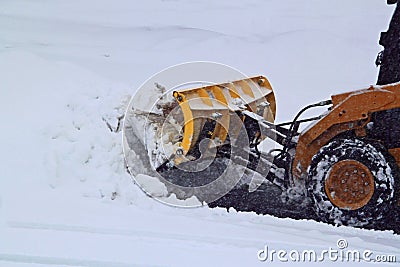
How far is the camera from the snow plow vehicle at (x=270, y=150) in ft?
15.7

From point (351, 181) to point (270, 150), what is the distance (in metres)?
1.00

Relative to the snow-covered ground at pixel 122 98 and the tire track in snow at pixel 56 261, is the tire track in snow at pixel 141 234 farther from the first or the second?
the tire track in snow at pixel 56 261

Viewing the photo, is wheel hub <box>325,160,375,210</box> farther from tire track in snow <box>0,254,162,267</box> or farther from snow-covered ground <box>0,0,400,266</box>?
tire track in snow <box>0,254,162,267</box>

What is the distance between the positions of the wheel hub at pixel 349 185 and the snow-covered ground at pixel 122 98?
0.81 feet

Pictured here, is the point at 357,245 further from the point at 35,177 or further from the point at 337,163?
the point at 35,177

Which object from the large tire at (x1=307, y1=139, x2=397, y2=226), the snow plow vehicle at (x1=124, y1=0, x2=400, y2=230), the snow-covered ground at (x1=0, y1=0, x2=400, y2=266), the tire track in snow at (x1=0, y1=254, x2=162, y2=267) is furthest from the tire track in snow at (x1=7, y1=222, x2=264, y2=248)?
the snow plow vehicle at (x1=124, y1=0, x2=400, y2=230)

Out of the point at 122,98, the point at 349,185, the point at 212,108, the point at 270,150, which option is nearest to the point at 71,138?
the point at 122,98

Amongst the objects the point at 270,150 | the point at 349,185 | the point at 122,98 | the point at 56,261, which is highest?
the point at 122,98

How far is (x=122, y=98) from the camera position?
6.45m

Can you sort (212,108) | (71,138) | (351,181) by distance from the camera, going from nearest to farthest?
(351,181) < (212,108) < (71,138)

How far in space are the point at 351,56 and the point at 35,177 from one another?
7157mm

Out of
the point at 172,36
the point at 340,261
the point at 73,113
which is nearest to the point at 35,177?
the point at 73,113

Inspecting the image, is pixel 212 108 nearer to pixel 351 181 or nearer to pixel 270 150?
pixel 270 150

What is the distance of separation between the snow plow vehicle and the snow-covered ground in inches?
10.0
